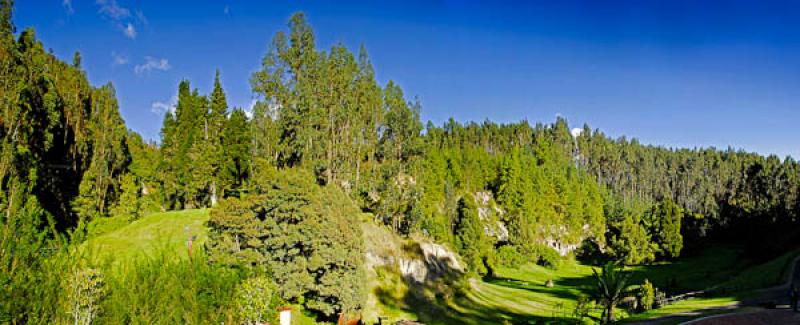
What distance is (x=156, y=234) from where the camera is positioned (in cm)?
2973

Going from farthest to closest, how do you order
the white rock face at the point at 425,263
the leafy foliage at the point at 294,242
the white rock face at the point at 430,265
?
the white rock face at the point at 430,265, the white rock face at the point at 425,263, the leafy foliage at the point at 294,242

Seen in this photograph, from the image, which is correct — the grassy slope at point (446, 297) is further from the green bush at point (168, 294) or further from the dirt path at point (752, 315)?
the dirt path at point (752, 315)

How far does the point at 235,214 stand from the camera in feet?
81.1

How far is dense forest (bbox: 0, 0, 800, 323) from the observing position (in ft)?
67.8

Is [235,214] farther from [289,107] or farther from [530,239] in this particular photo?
[530,239]

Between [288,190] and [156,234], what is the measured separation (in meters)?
11.5

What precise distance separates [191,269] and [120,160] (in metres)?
35.8

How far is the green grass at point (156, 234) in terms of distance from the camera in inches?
1071

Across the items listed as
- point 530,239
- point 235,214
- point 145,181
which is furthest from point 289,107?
point 530,239

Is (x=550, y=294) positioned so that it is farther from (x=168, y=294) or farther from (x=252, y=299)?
(x=168, y=294)

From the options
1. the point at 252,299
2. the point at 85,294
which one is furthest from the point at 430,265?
the point at 85,294

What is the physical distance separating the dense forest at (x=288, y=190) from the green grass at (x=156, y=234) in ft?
8.15

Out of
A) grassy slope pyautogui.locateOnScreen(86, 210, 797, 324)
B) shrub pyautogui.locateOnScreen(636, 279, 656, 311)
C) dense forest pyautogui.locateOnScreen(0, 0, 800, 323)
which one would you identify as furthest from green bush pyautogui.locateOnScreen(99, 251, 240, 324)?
shrub pyautogui.locateOnScreen(636, 279, 656, 311)

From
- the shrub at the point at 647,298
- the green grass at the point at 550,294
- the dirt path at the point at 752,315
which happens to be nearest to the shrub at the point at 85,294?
the green grass at the point at 550,294
